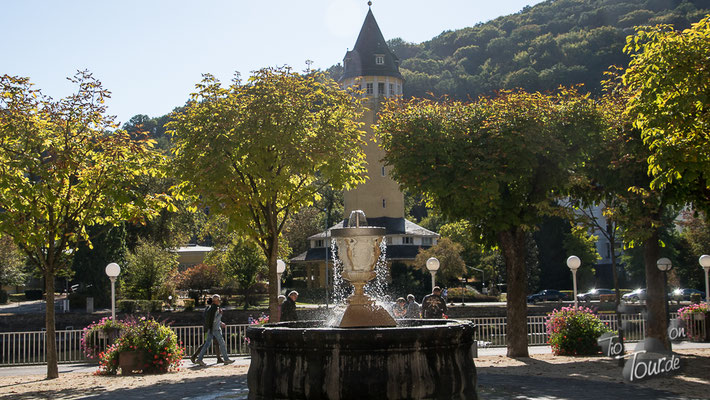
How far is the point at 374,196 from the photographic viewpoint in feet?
243

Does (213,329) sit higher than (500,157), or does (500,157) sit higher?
(500,157)

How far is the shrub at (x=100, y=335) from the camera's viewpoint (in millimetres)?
18922

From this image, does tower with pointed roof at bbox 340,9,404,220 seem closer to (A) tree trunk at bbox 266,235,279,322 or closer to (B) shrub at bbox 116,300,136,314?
(B) shrub at bbox 116,300,136,314

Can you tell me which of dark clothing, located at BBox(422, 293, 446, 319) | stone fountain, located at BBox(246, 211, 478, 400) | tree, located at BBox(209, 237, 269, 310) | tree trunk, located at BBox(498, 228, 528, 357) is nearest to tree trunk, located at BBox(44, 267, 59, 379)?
stone fountain, located at BBox(246, 211, 478, 400)

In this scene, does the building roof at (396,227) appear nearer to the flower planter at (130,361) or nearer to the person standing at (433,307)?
the person standing at (433,307)

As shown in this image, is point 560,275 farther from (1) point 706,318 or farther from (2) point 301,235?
(1) point 706,318

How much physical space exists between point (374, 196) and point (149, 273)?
28864mm

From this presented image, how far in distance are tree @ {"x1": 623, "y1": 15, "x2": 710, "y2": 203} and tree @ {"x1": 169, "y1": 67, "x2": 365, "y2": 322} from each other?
7.03m

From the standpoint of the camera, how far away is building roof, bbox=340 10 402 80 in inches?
3137

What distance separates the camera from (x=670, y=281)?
63.2 metres

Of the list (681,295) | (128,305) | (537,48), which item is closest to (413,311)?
(128,305)

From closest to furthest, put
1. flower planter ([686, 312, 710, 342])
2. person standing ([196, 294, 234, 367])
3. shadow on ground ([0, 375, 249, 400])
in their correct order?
shadow on ground ([0, 375, 249, 400]), person standing ([196, 294, 234, 367]), flower planter ([686, 312, 710, 342])

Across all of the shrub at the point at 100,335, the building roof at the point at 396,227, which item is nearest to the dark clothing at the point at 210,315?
the shrub at the point at 100,335

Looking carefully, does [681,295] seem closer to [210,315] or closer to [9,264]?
[210,315]
